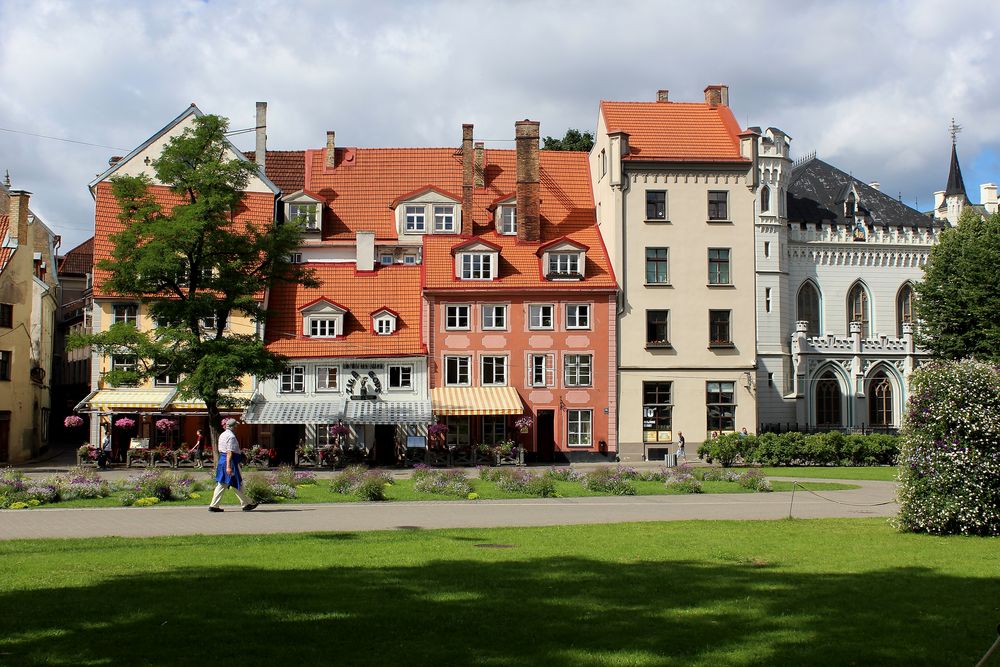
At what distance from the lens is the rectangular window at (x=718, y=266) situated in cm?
5484

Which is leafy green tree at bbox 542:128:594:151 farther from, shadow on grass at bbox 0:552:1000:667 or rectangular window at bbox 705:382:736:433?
shadow on grass at bbox 0:552:1000:667

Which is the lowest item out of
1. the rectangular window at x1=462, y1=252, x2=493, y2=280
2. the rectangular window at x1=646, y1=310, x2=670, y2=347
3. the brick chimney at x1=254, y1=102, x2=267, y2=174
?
the rectangular window at x1=646, y1=310, x2=670, y2=347

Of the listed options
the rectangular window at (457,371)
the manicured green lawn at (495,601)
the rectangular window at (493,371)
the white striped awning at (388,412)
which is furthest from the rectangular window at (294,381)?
the manicured green lawn at (495,601)

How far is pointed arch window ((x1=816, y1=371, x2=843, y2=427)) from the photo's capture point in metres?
67.5

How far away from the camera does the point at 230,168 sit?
36156 millimetres

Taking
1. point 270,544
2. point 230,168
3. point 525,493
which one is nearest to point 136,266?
point 230,168

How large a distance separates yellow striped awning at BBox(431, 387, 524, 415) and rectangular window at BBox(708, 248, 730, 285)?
12064 millimetres

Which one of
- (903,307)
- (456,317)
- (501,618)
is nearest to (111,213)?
(456,317)

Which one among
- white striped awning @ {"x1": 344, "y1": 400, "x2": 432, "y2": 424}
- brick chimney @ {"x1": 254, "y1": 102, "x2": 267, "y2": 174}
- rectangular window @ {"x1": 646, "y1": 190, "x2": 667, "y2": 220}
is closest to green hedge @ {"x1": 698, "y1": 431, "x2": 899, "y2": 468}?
rectangular window @ {"x1": 646, "y1": 190, "x2": 667, "y2": 220}

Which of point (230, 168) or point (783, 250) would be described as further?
point (783, 250)

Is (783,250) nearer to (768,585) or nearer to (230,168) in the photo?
(230,168)

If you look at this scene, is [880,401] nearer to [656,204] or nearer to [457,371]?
[656,204]

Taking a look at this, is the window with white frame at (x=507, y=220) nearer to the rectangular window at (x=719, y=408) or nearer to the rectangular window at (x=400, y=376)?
the rectangular window at (x=400, y=376)

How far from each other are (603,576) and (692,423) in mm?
40769
